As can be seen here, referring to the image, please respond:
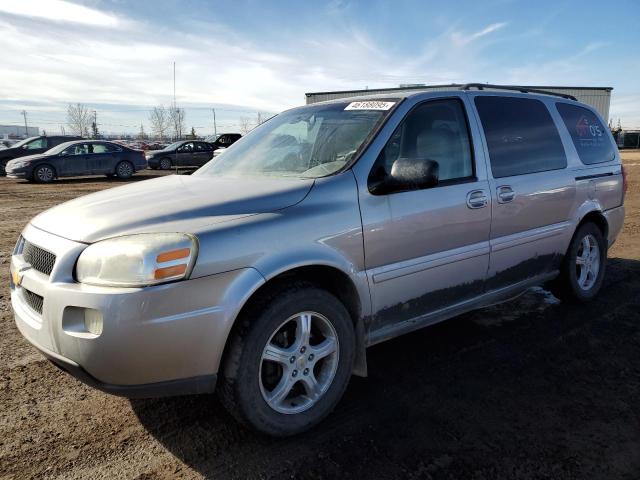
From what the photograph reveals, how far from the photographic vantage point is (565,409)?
9.80 ft

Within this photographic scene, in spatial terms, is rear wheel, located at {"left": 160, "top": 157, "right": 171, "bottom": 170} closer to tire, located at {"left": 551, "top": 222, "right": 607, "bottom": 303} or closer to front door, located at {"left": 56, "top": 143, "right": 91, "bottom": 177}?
front door, located at {"left": 56, "top": 143, "right": 91, "bottom": 177}

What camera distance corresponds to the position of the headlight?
2.29m

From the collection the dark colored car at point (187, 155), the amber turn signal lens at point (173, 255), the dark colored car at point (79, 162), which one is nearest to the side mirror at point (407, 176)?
the amber turn signal lens at point (173, 255)

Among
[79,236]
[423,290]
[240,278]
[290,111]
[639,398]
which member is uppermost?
[290,111]

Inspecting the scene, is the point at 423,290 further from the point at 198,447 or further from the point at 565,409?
the point at 198,447

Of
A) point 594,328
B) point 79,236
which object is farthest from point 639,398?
point 79,236

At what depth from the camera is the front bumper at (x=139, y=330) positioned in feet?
7.38

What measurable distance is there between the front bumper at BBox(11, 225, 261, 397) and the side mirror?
3.30ft

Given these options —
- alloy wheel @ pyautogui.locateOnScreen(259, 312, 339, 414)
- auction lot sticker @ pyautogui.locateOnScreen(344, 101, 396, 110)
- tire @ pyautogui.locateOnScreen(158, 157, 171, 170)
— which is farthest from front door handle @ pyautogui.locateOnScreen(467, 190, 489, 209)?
tire @ pyautogui.locateOnScreen(158, 157, 171, 170)

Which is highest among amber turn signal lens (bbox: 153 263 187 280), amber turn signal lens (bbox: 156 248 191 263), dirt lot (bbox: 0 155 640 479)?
amber turn signal lens (bbox: 156 248 191 263)

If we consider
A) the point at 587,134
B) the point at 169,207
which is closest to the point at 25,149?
the point at 169,207

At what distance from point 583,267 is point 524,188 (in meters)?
1.45

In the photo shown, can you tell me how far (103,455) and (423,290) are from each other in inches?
80.5

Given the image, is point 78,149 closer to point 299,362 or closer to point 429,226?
point 429,226
